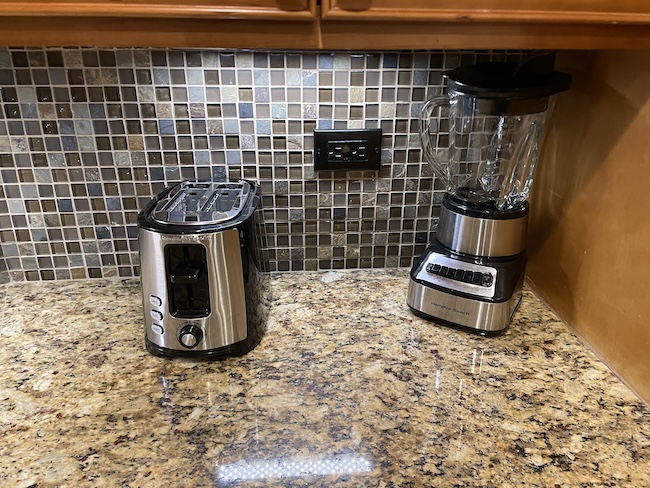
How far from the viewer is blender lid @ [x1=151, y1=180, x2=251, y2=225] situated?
2.77 feet

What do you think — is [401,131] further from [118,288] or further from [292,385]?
[118,288]

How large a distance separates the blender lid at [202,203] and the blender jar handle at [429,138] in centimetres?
36

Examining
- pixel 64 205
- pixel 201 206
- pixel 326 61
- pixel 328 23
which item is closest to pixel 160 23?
pixel 328 23

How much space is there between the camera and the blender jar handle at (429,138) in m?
0.97

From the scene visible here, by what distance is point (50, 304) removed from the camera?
1079mm

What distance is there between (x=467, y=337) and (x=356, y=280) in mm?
298

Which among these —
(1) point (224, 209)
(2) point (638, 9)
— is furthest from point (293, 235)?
(2) point (638, 9)

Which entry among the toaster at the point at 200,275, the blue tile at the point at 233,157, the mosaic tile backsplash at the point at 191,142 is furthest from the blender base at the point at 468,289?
the blue tile at the point at 233,157

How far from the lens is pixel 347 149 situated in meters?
1.09

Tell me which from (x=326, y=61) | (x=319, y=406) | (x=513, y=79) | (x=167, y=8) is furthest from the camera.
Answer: (x=326, y=61)

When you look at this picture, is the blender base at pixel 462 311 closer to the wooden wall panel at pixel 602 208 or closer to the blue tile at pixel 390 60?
the wooden wall panel at pixel 602 208

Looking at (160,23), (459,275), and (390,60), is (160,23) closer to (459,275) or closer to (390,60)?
(390,60)

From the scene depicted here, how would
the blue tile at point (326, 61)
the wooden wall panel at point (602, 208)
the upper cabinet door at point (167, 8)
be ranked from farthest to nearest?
the blue tile at point (326, 61) → the wooden wall panel at point (602, 208) → the upper cabinet door at point (167, 8)

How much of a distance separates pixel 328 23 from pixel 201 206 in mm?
391
